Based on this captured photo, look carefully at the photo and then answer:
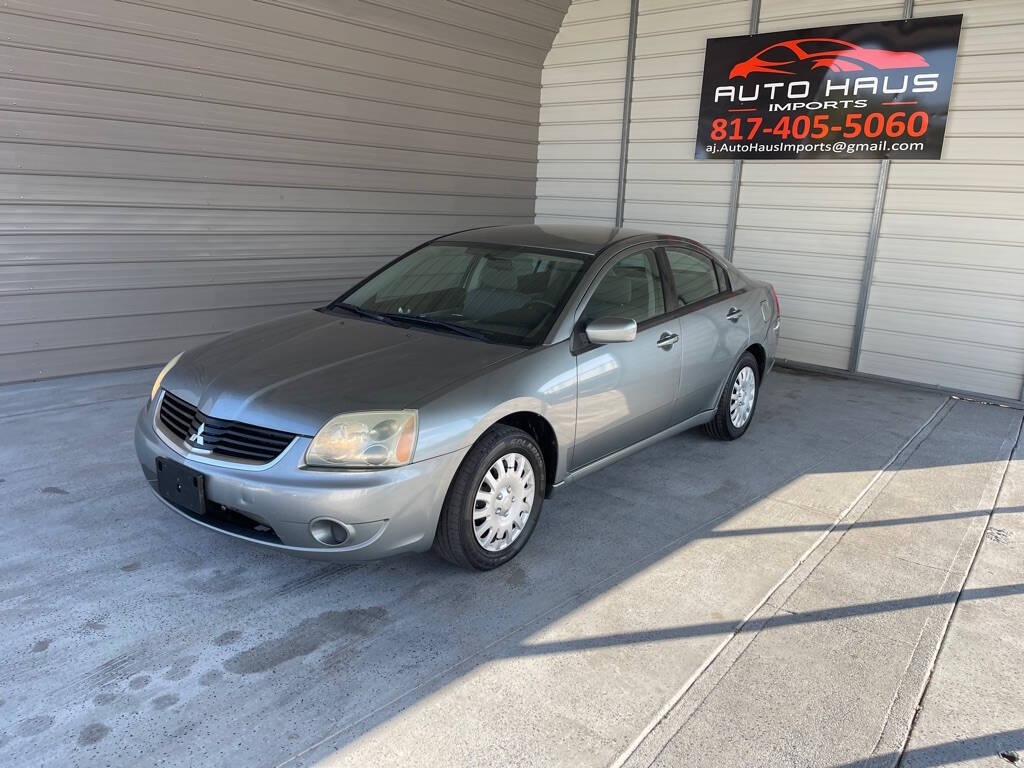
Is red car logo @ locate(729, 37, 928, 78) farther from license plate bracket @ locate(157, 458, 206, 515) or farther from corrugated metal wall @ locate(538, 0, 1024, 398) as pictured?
license plate bracket @ locate(157, 458, 206, 515)

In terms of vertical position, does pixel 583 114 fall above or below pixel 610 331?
above

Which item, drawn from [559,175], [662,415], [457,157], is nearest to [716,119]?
[559,175]

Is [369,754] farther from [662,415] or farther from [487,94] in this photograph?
[487,94]

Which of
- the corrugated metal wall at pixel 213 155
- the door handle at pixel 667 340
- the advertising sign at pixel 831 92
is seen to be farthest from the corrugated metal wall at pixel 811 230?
the door handle at pixel 667 340

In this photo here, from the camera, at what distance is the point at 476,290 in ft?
13.2

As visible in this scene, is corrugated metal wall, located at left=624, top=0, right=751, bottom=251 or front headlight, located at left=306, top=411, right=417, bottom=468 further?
corrugated metal wall, located at left=624, top=0, right=751, bottom=251

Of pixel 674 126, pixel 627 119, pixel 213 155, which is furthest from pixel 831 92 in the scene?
pixel 213 155

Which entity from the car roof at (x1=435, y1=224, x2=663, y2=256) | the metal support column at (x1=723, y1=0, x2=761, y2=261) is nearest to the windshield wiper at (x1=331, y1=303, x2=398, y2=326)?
the car roof at (x1=435, y1=224, x2=663, y2=256)

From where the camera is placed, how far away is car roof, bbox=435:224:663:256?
418 cm

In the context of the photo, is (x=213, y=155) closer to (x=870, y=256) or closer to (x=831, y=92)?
(x=831, y=92)

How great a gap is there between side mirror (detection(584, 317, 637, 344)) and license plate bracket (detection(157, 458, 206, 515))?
1801 mm

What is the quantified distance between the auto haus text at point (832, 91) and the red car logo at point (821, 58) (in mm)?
112

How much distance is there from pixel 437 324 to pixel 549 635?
1.62m

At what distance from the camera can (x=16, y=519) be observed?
3.65 meters
